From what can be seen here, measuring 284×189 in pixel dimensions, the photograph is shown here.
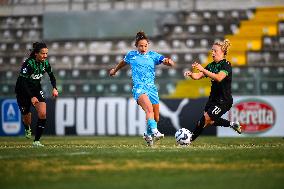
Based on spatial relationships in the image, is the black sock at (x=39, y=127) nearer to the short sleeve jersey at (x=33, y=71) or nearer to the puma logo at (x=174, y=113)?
the short sleeve jersey at (x=33, y=71)

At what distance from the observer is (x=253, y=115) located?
69.8 feet

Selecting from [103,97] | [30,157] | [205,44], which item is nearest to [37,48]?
[30,157]

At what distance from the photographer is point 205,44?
2812 cm

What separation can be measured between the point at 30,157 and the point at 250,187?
4.09 metres

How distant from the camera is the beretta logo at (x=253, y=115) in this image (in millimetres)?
21188

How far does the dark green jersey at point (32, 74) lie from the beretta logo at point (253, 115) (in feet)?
25.3

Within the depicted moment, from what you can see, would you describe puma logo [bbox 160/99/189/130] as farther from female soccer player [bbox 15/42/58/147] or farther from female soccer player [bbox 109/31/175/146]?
female soccer player [bbox 109/31/175/146]

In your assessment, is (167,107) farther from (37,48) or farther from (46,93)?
(37,48)

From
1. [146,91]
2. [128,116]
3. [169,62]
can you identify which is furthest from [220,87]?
[128,116]

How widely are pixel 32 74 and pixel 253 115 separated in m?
8.41

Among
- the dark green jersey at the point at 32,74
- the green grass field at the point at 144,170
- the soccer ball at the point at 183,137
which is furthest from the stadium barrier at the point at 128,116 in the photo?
the green grass field at the point at 144,170

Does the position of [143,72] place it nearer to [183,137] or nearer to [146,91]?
[146,91]

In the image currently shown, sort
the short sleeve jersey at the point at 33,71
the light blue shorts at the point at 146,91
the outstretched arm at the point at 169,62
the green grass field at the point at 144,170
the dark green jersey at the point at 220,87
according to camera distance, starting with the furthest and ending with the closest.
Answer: the short sleeve jersey at the point at 33,71
the light blue shorts at the point at 146,91
the dark green jersey at the point at 220,87
the outstretched arm at the point at 169,62
the green grass field at the point at 144,170

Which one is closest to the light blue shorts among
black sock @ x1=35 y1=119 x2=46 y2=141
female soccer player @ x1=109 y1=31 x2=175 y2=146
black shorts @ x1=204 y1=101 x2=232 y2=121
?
female soccer player @ x1=109 y1=31 x2=175 y2=146
